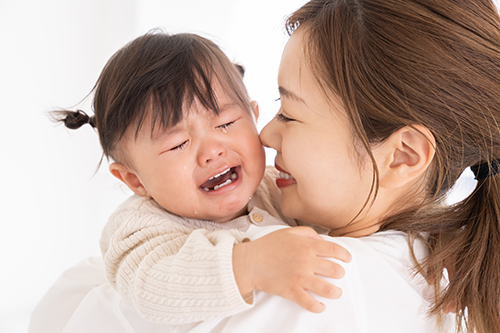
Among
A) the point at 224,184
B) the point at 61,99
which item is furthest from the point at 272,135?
the point at 61,99

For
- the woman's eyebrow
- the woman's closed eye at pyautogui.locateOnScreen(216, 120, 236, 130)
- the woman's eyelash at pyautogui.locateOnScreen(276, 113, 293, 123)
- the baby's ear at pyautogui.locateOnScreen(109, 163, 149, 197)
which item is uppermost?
the woman's eyebrow

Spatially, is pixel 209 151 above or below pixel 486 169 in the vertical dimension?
above

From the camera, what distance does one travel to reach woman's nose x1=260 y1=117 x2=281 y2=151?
109 centimetres

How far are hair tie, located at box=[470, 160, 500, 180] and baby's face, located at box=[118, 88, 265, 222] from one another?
0.54m

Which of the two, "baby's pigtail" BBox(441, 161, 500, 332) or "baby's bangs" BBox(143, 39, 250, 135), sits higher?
"baby's bangs" BBox(143, 39, 250, 135)

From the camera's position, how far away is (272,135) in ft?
Answer: 3.62

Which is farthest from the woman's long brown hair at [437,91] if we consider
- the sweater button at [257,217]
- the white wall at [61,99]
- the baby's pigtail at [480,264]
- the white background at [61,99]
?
the white background at [61,99]

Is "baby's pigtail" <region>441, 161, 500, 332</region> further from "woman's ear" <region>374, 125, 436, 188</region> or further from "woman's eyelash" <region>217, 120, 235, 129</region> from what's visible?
"woman's eyelash" <region>217, 120, 235, 129</region>

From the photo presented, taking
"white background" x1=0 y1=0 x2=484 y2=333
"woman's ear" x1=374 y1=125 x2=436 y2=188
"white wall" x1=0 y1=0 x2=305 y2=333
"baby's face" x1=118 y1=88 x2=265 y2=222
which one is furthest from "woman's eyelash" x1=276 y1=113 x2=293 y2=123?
"white background" x1=0 y1=0 x2=484 y2=333

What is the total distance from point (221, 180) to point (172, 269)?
0.40m

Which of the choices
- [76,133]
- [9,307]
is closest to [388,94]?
[76,133]

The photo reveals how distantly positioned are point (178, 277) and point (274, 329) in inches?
8.0

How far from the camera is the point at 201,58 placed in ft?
3.74

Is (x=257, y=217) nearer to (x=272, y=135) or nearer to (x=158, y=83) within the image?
(x=272, y=135)
